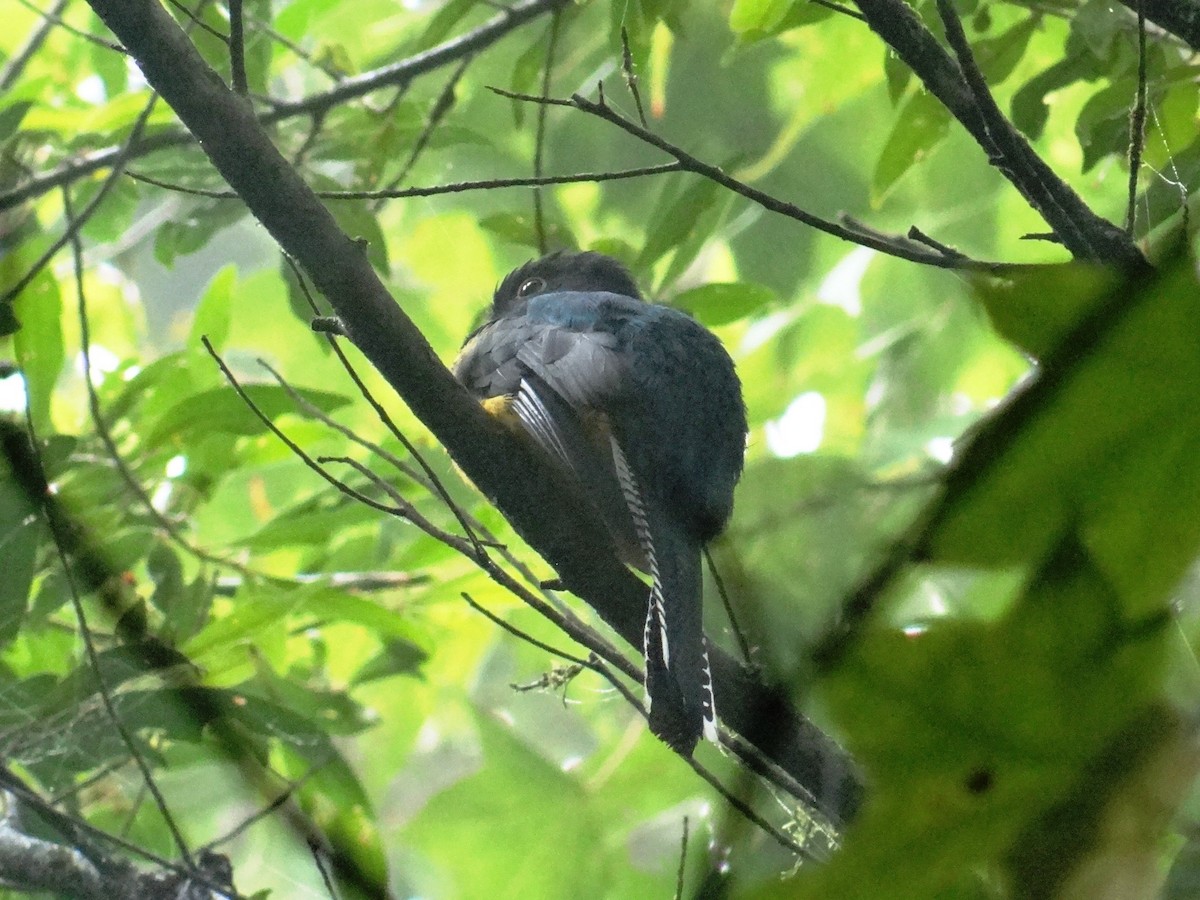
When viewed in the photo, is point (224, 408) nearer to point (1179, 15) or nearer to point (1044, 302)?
point (1179, 15)

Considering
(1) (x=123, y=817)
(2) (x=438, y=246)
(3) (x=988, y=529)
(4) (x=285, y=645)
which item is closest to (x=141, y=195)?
(2) (x=438, y=246)

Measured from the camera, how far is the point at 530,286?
3428 mm

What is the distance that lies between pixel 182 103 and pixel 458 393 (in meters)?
0.52

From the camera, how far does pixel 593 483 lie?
230 cm

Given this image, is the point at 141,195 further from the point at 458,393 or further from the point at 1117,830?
the point at 1117,830

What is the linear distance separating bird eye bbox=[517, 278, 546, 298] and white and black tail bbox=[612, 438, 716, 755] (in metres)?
1.18

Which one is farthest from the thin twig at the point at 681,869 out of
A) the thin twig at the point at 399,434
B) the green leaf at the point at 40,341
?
the green leaf at the point at 40,341

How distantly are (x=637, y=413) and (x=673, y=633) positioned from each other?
29.5 inches

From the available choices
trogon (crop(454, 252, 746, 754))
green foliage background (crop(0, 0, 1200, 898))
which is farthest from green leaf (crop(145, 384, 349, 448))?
trogon (crop(454, 252, 746, 754))

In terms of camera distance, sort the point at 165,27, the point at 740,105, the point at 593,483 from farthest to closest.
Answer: the point at 740,105
the point at 593,483
the point at 165,27

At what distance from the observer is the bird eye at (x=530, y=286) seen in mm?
3410

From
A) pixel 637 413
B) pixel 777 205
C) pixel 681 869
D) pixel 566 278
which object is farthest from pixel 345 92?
pixel 681 869

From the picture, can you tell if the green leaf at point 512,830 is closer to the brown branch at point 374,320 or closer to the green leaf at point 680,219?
the brown branch at point 374,320

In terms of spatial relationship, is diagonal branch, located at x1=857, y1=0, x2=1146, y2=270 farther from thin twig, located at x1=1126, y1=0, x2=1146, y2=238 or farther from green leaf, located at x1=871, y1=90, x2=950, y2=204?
green leaf, located at x1=871, y1=90, x2=950, y2=204
